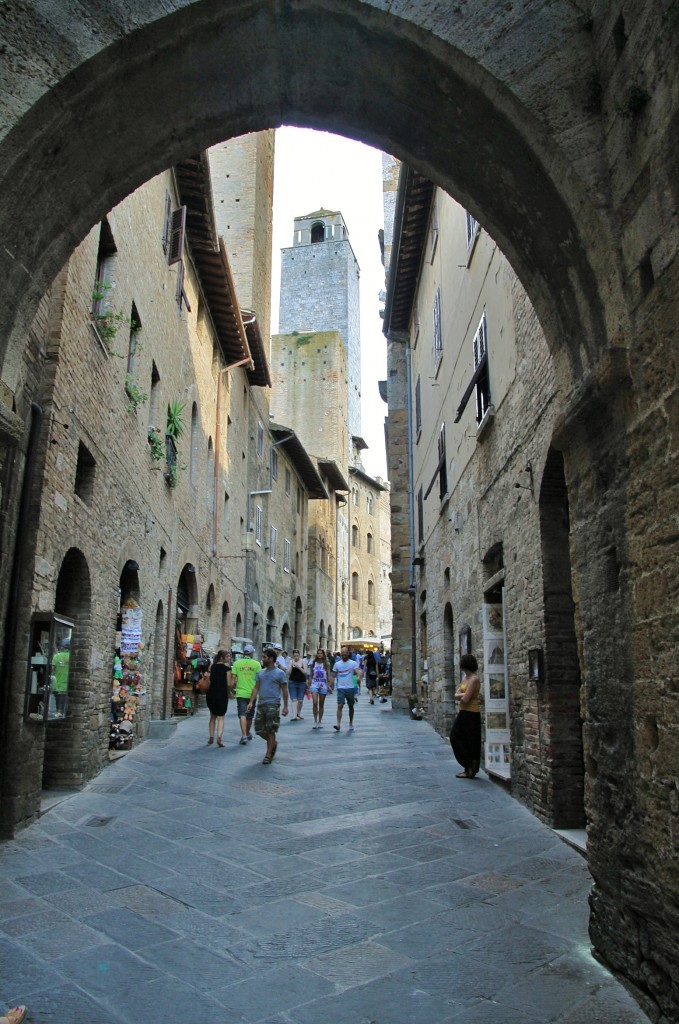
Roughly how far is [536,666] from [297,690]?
430 inches

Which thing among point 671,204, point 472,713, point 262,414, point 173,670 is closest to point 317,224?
point 262,414

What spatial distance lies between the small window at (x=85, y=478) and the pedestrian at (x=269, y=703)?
3081 millimetres

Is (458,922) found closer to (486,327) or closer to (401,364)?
(486,327)

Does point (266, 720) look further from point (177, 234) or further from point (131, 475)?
point (177, 234)

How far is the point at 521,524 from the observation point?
7.76 metres

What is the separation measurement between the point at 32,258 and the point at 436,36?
229cm

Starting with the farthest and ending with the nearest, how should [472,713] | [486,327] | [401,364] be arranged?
[401,364] → [486,327] → [472,713]

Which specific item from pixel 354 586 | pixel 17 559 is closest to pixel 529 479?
pixel 17 559

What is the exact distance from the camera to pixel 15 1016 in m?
3.11

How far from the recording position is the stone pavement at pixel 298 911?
3.36 metres

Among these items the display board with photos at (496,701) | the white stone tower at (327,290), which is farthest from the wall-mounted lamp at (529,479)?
the white stone tower at (327,290)

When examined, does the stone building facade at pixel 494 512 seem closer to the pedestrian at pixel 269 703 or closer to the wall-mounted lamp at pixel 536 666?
the wall-mounted lamp at pixel 536 666

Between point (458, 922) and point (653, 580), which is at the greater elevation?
point (653, 580)

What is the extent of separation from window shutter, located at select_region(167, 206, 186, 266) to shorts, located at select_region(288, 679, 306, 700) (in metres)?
8.46
